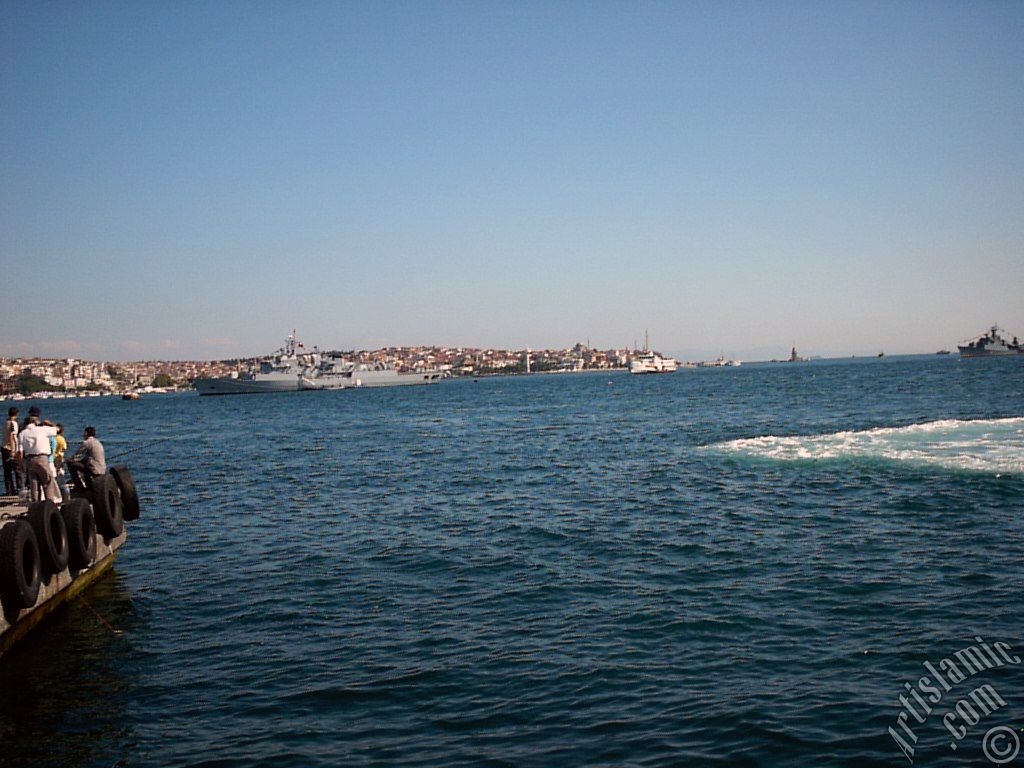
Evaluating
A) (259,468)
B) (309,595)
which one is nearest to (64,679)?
(309,595)

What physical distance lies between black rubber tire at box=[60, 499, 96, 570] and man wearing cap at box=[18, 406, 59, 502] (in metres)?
1.47

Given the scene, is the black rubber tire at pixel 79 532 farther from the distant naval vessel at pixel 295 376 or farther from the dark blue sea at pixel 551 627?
the distant naval vessel at pixel 295 376

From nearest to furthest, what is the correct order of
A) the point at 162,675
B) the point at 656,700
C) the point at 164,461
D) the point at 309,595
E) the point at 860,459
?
the point at 656,700, the point at 162,675, the point at 309,595, the point at 860,459, the point at 164,461

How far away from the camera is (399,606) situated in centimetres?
1275

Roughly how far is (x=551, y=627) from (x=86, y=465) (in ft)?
35.4

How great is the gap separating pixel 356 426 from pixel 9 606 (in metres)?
50.1

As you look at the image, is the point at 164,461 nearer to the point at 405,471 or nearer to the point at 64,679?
the point at 405,471

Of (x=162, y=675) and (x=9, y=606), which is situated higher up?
(x=9, y=606)

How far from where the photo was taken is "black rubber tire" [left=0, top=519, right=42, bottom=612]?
1080cm

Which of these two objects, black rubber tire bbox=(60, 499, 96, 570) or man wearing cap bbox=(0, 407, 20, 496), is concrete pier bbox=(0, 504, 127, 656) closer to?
black rubber tire bbox=(60, 499, 96, 570)

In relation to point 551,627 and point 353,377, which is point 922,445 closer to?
point 551,627

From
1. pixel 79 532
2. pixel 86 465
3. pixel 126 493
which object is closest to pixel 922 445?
pixel 126 493

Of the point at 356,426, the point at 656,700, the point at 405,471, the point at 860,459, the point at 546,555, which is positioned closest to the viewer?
the point at 656,700

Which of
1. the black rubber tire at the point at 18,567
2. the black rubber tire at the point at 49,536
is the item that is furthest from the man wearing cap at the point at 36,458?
the black rubber tire at the point at 18,567
